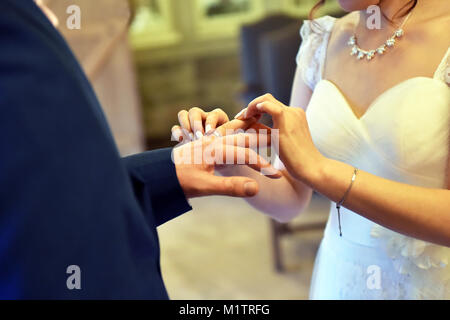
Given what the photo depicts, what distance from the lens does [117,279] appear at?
1.54 ft

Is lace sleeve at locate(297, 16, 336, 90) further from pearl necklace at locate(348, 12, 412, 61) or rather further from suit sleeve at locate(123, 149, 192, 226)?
suit sleeve at locate(123, 149, 192, 226)

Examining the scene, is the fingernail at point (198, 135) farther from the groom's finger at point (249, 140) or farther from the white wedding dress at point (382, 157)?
the white wedding dress at point (382, 157)

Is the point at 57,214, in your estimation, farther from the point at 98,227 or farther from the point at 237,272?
the point at 237,272

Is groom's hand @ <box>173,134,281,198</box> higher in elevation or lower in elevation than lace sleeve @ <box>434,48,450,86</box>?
lower

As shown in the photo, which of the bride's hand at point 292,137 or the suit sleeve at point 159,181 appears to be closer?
the suit sleeve at point 159,181

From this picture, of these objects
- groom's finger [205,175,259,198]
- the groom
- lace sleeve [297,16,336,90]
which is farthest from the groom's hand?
lace sleeve [297,16,336,90]

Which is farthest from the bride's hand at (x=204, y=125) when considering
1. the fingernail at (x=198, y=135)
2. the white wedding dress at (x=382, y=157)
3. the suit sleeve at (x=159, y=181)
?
the white wedding dress at (x=382, y=157)

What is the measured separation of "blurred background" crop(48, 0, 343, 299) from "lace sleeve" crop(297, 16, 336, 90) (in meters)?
0.20

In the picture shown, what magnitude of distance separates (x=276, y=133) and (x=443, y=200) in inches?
11.8

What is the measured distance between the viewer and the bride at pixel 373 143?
795 millimetres

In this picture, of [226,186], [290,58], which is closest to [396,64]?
[226,186]

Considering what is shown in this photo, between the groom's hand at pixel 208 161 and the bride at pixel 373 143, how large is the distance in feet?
0.19

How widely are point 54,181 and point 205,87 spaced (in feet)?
13.4

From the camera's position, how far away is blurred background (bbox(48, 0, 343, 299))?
2.25 metres
